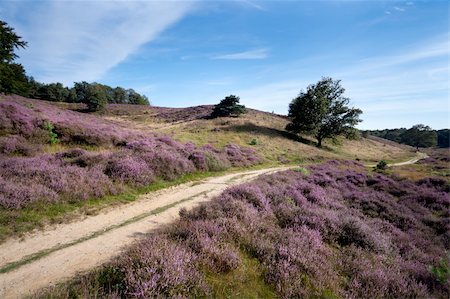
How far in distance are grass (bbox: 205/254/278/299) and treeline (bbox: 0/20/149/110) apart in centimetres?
2824

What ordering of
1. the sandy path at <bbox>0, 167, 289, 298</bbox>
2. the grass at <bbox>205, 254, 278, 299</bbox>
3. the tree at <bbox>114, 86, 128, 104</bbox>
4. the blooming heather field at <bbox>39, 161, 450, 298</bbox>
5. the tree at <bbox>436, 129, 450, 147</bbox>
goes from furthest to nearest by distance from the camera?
the tree at <bbox>436, 129, 450, 147</bbox> → the tree at <bbox>114, 86, 128, 104</bbox> → the sandy path at <bbox>0, 167, 289, 298</bbox> → the grass at <bbox>205, 254, 278, 299</bbox> → the blooming heather field at <bbox>39, 161, 450, 298</bbox>

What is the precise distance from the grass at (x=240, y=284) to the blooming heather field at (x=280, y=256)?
0.03 metres

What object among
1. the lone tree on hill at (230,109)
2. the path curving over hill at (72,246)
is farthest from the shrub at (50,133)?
the lone tree on hill at (230,109)

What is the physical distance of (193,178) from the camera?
18312 mm

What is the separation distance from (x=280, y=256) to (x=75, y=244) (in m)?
6.28

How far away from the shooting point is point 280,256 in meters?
6.75

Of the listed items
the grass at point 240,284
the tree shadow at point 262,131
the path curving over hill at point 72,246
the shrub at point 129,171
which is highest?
the tree shadow at point 262,131

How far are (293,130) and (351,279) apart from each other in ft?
160

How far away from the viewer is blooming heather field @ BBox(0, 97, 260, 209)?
10547 millimetres

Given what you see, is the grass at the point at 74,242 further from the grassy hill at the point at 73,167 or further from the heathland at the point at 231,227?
the grassy hill at the point at 73,167

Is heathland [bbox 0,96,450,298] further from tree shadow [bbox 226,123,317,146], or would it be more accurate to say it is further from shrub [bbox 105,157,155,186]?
tree shadow [bbox 226,123,317,146]

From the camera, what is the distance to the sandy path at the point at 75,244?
5.76 meters

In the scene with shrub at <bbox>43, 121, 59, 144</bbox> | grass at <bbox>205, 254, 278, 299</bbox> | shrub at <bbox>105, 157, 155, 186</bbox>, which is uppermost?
shrub at <bbox>43, 121, 59, 144</bbox>

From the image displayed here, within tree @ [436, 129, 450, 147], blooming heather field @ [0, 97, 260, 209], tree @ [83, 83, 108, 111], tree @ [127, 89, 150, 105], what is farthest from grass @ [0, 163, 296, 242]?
tree @ [436, 129, 450, 147]
